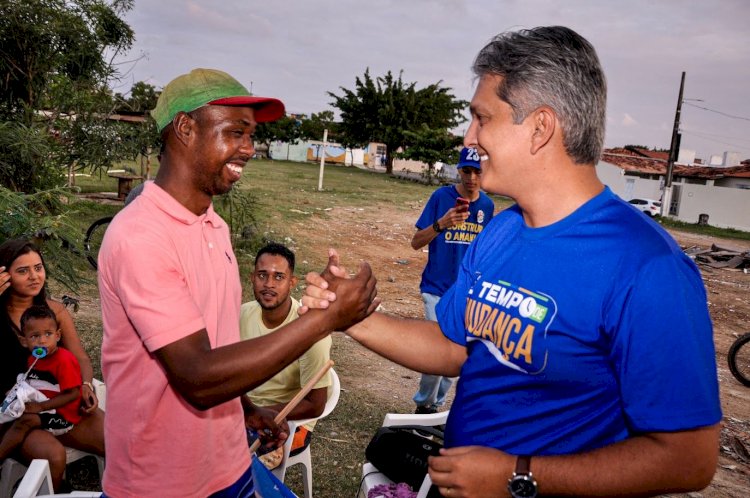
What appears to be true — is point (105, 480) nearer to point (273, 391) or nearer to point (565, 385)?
point (565, 385)

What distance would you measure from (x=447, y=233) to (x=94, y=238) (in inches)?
310

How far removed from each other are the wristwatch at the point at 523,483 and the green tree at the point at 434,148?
36537mm

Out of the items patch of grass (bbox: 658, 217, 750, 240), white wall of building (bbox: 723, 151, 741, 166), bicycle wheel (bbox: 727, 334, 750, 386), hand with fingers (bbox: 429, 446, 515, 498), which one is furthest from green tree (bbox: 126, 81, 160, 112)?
white wall of building (bbox: 723, 151, 741, 166)

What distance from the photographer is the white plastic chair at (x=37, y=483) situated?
2.65 m

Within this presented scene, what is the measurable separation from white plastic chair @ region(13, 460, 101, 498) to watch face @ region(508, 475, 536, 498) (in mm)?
1977

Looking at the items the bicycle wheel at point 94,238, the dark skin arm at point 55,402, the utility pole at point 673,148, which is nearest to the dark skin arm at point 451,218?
the dark skin arm at point 55,402

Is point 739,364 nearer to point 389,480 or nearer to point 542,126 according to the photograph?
point 389,480

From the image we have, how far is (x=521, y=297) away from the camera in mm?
1636

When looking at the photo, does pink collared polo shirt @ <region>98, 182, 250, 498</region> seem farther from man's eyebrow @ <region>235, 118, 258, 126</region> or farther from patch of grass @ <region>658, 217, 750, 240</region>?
patch of grass @ <region>658, 217, 750, 240</region>

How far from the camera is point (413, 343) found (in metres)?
2.20

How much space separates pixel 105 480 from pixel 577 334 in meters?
1.63

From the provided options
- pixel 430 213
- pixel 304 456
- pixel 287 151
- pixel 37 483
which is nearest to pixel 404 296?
pixel 430 213

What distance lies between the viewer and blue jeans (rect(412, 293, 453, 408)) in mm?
5230

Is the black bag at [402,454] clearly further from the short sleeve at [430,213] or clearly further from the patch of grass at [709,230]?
the patch of grass at [709,230]
